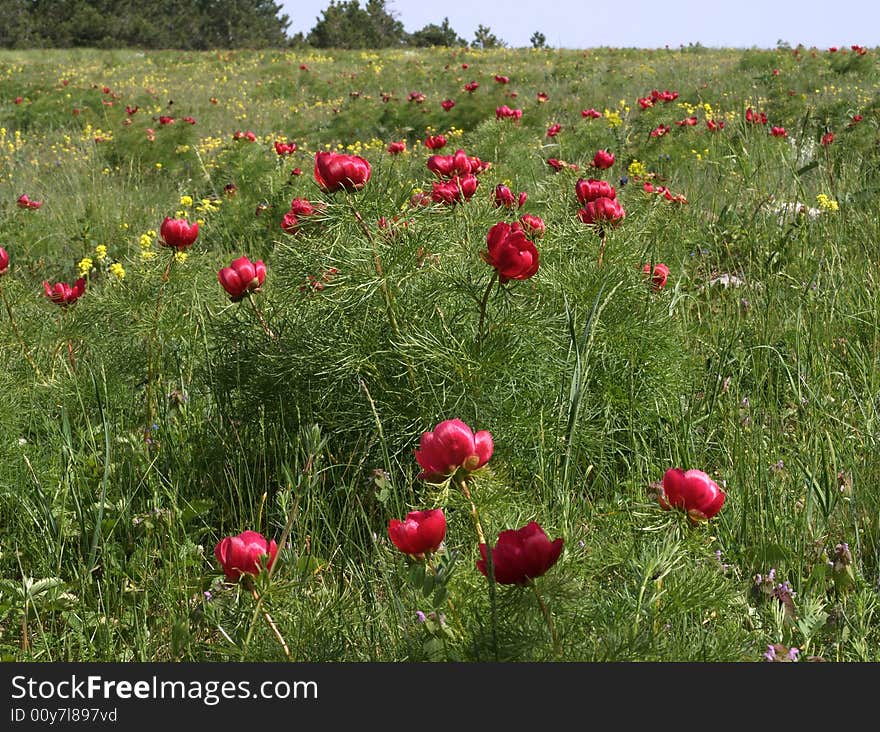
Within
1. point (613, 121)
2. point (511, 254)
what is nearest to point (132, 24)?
point (613, 121)

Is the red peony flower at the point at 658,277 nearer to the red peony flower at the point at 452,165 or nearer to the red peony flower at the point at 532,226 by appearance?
the red peony flower at the point at 532,226

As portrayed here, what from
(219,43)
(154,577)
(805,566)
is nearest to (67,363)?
(154,577)

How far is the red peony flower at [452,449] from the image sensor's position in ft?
3.61

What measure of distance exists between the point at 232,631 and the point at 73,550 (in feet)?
2.23

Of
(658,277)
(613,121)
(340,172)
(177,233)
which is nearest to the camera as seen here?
(340,172)

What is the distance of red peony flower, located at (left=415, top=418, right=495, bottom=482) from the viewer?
110 centimetres

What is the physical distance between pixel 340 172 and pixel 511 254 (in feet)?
1.53

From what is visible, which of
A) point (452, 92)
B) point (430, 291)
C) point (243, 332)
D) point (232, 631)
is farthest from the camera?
point (452, 92)

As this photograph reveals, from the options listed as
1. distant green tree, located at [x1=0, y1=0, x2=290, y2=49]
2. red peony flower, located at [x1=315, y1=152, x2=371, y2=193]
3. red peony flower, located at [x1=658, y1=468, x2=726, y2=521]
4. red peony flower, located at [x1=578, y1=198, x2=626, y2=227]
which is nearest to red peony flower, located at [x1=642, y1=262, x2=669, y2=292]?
red peony flower, located at [x1=578, y1=198, x2=626, y2=227]

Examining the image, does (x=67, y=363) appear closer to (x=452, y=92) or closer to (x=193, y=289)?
(x=193, y=289)

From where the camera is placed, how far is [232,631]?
4.75ft

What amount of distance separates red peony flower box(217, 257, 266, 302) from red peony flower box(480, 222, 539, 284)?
0.82 metres

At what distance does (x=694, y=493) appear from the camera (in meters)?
1.18

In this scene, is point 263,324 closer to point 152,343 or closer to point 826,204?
point 152,343
